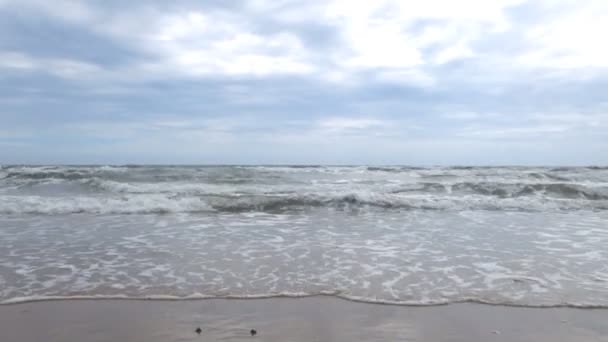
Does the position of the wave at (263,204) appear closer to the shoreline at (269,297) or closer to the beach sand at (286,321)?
the shoreline at (269,297)

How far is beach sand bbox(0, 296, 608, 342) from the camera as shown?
3.73m

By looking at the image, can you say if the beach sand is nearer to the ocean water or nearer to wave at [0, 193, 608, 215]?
the ocean water

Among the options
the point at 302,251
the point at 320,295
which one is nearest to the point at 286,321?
the point at 320,295

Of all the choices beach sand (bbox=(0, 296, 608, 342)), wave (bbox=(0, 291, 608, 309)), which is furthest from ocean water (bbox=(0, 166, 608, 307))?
beach sand (bbox=(0, 296, 608, 342))

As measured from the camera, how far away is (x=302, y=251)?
704 cm

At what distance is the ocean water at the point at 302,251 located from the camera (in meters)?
5.04

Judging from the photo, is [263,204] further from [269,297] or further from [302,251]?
[269,297]

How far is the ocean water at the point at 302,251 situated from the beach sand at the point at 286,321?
285 millimetres

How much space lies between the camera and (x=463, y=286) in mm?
5191

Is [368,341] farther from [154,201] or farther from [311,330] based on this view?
[154,201]

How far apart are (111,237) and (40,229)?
5.93 ft

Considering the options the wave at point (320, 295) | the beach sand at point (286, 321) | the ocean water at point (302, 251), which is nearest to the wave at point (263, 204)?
the ocean water at point (302, 251)

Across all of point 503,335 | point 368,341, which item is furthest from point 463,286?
point 368,341

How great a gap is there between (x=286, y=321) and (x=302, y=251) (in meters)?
2.96
